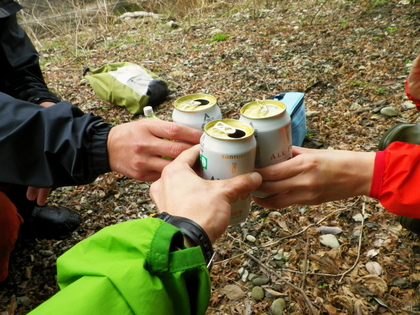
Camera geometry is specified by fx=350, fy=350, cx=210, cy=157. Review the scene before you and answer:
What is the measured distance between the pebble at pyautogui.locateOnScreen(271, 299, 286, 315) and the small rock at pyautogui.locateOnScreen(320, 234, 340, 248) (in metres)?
0.55

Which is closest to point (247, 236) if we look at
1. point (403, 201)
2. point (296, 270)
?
point (296, 270)

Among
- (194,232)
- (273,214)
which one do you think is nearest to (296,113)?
(273,214)

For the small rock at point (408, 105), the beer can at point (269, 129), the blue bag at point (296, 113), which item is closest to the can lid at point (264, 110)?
the beer can at point (269, 129)

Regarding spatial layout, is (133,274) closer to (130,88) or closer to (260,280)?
(260,280)

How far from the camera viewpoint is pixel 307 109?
13.0 feet

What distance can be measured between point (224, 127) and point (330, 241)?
1428 millimetres

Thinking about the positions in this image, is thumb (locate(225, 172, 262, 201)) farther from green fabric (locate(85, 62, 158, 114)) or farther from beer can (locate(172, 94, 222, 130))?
green fabric (locate(85, 62, 158, 114))

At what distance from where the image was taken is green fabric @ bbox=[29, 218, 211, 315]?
35.7 inches

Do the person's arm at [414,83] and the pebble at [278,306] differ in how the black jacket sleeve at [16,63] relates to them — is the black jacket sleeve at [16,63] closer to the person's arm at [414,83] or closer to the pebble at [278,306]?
the pebble at [278,306]

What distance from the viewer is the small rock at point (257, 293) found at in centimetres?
218

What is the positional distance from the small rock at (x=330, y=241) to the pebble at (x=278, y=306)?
55cm

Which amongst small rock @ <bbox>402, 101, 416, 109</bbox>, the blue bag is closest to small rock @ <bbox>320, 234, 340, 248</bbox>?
the blue bag

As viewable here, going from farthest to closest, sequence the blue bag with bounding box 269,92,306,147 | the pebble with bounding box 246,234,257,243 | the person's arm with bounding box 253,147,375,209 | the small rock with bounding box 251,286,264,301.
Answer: the blue bag with bounding box 269,92,306,147 < the pebble with bounding box 246,234,257,243 < the small rock with bounding box 251,286,264,301 < the person's arm with bounding box 253,147,375,209

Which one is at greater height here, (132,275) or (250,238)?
(132,275)
